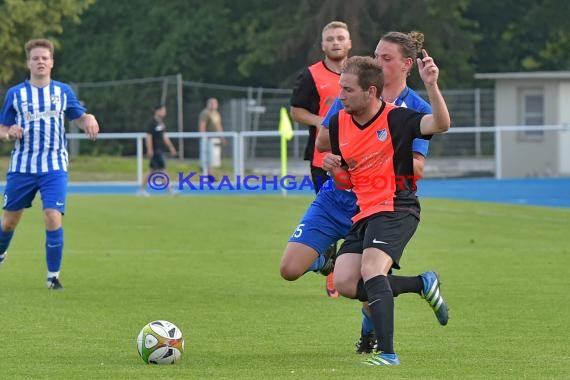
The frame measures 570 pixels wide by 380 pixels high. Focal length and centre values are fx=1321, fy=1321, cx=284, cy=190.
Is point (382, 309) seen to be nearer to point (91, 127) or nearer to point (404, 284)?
point (404, 284)

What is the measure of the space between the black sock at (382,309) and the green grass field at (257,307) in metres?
0.18

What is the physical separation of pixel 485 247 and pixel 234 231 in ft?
13.0

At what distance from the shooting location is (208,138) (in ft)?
102

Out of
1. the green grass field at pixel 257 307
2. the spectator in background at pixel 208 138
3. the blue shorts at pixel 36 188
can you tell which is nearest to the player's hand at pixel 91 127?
the blue shorts at pixel 36 188

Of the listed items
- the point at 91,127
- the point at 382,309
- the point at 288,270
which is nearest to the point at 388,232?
the point at 382,309

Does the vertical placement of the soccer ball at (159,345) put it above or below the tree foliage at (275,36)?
below

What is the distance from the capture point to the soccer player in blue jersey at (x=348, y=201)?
762 centimetres

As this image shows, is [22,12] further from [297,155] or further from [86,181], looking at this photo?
[297,155]

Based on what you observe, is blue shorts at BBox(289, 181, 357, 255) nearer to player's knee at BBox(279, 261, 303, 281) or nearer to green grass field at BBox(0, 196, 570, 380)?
player's knee at BBox(279, 261, 303, 281)

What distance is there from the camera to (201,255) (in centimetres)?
1440

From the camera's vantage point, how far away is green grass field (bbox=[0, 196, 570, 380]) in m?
7.05

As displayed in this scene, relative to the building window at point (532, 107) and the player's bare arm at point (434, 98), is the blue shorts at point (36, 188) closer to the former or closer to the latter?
the player's bare arm at point (434, 98)

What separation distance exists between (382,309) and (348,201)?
1292 millimetres

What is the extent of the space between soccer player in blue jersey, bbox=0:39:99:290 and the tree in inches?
965
